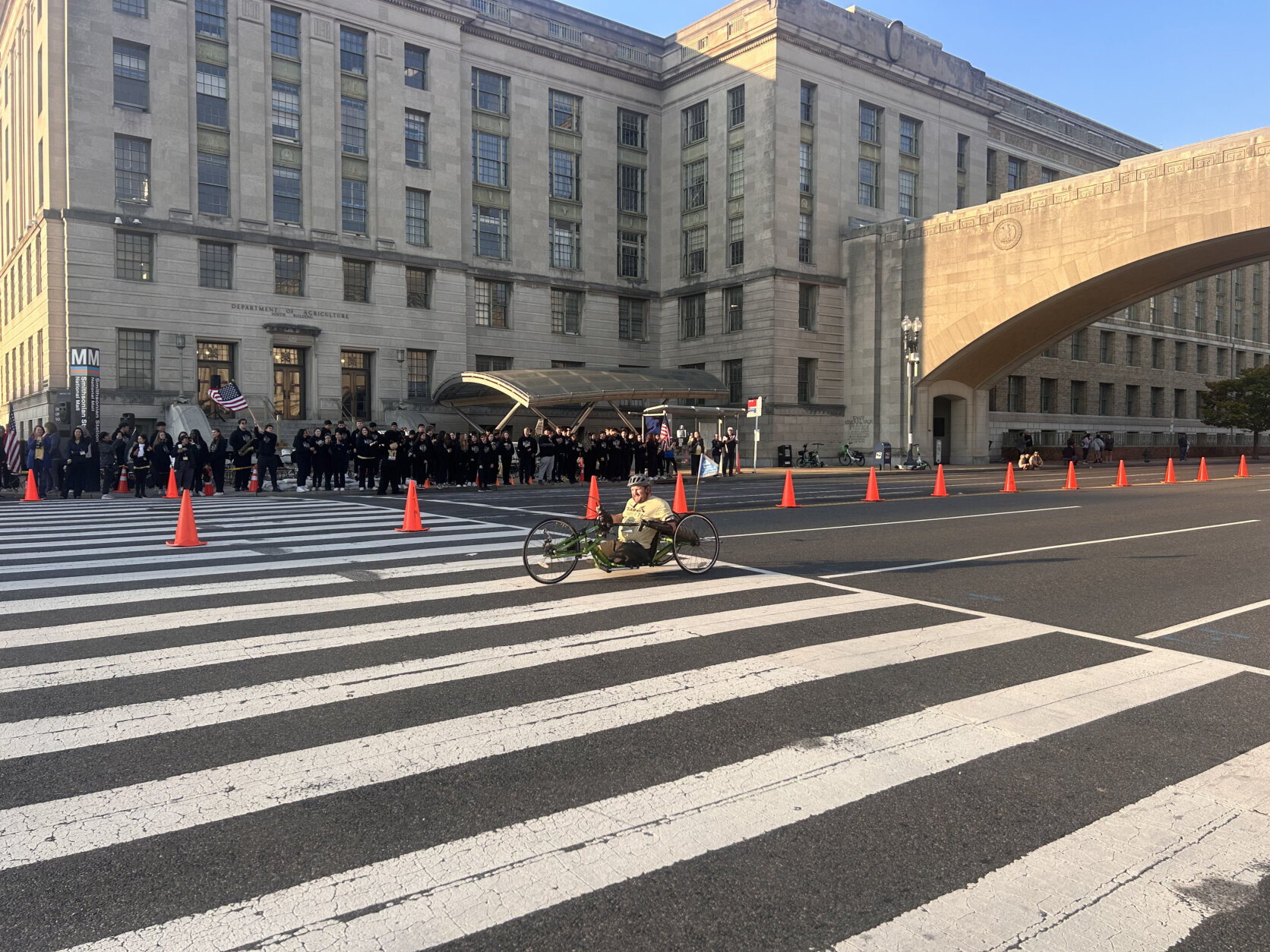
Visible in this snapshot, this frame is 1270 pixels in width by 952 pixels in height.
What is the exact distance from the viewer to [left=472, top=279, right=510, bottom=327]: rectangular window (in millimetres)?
44969

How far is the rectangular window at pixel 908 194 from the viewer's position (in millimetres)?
50938

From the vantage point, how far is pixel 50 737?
478cm

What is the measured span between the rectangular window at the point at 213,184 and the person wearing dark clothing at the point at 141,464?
18.2m

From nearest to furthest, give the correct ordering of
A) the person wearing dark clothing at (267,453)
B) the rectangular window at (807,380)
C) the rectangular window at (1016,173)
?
1. the person wearing dark clothing at (267,453)
2. the rectangular window at (807,380)
3. the rectangular window at (1016,173)

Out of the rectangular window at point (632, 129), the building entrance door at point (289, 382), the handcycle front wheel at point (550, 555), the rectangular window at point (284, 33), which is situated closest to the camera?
the handcycle front wheel at point (550, 555)

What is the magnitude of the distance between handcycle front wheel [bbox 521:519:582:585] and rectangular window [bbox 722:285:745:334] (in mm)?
39002

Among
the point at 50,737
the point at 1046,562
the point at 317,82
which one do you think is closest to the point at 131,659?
the point at 50,737

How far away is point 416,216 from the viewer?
42188mm

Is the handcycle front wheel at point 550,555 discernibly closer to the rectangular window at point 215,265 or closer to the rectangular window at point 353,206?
the rectangular window at point 215,265

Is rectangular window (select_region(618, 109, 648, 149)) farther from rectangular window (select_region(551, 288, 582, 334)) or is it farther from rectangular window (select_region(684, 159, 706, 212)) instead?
rectangular window (select_region(551, 288, 582, 334))

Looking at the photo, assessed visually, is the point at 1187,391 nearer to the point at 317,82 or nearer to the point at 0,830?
the point at 317,82

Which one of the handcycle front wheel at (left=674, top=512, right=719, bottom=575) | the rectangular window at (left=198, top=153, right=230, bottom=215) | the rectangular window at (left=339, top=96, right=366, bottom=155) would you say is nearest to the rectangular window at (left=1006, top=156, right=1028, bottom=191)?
the rectangular window at (left=339, top=96, right=366, bottom=155)

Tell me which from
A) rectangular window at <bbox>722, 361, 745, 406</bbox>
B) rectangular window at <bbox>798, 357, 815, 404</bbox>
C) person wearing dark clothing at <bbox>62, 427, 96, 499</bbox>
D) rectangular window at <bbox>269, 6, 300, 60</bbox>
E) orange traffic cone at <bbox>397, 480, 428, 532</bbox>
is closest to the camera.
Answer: orange traffic cone at <bbox>397, 480, 428, 532</bbox>

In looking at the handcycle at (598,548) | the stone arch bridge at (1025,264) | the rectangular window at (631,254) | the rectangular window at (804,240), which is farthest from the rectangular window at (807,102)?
the handcycle at (598,548)
